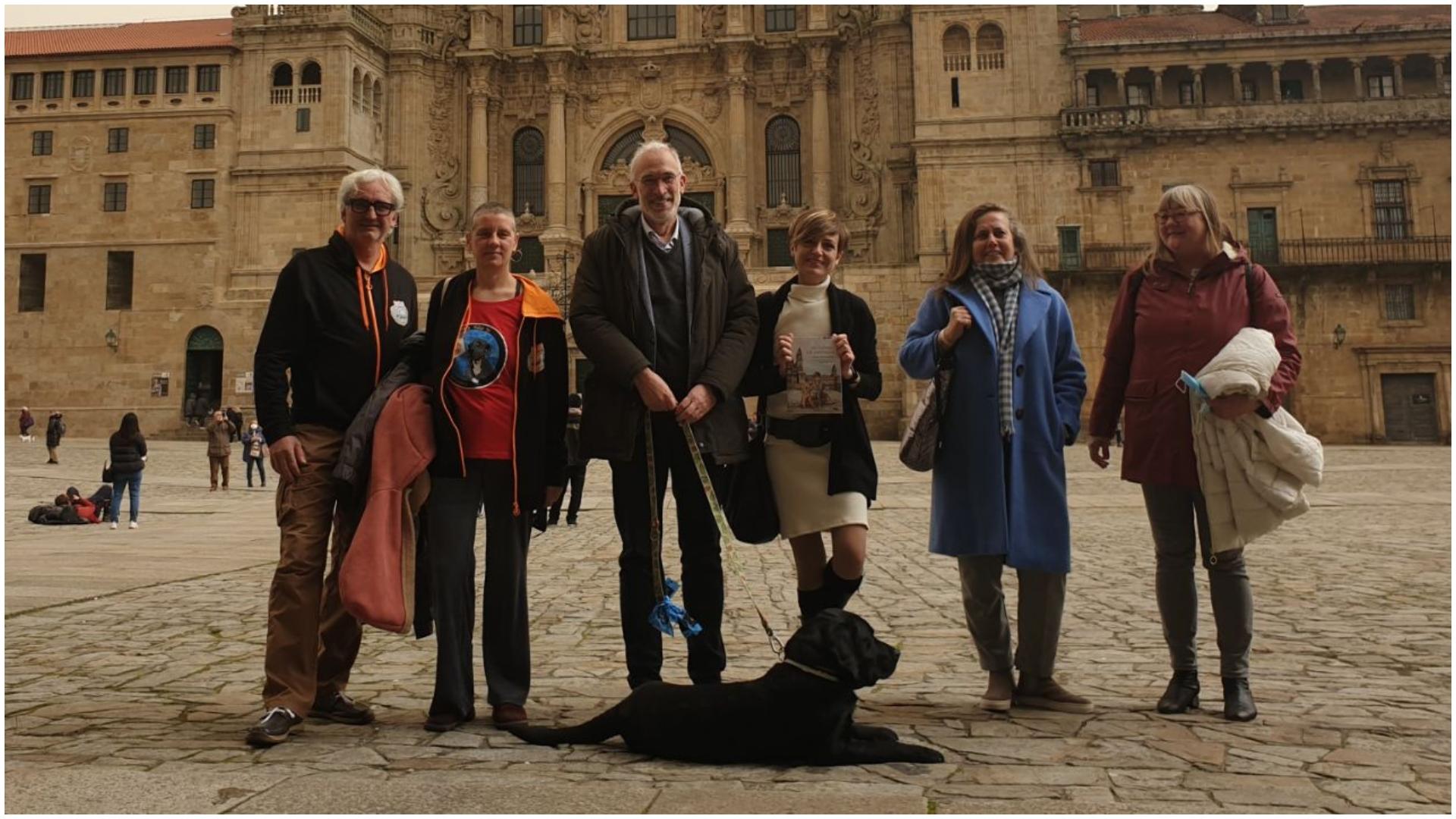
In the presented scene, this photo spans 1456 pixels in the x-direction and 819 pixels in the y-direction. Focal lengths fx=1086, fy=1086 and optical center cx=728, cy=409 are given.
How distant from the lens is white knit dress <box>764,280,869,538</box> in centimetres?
434

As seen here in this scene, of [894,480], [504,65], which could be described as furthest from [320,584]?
[504,65]

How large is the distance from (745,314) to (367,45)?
42.8 m

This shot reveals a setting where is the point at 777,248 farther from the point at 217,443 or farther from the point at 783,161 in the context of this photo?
the point at 217,443

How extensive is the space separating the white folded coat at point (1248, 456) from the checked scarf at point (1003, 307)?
749 millimetres

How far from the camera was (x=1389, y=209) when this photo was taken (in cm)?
3812

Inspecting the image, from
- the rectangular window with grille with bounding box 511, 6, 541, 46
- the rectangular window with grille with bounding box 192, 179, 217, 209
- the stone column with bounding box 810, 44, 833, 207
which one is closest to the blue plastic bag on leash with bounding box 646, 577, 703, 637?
the stone column with bounding box 810, 44, 833, 207

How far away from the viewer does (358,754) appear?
3725 mm

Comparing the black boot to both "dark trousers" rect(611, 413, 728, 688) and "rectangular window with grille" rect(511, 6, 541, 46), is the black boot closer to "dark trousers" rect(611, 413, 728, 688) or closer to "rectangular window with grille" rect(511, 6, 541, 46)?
"dark trousers" rect(611, 413, 728, 688)

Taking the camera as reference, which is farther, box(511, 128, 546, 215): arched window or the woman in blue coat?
box(511, 128, 546, 215): arched window

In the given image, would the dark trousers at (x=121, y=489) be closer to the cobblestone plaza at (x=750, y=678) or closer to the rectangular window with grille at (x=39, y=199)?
the cobblestone plaza at (x=750, y=678)

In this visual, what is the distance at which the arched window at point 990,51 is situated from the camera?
130 ft

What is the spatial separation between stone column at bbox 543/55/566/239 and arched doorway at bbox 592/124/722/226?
154 cm

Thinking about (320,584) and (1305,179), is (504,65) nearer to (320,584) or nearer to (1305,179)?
(1305,179)

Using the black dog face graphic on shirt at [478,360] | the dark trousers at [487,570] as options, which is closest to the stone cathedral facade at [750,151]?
the black dog face graphic on shirt at [478,360]
